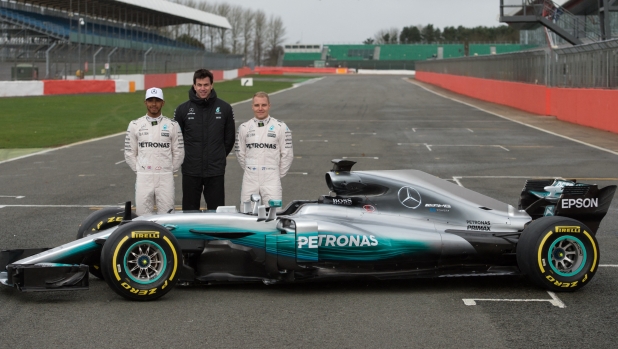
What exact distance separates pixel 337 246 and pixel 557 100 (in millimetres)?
27133

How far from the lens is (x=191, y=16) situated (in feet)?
300

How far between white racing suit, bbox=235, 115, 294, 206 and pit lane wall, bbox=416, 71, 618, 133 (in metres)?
18.9

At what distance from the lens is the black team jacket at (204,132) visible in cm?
833

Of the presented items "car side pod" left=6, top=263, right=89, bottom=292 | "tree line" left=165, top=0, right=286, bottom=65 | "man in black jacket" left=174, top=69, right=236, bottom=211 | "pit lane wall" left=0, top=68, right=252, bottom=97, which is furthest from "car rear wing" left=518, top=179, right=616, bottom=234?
"tree line" left=165, top=0, right=286, bottom=65

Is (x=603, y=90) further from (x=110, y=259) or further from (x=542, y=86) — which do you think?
(x=110, y=259)

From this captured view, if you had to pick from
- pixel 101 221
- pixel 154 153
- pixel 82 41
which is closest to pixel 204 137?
pixel 154 153

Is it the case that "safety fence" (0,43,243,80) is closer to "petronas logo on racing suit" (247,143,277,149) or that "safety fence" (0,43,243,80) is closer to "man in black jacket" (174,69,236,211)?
"man in black jacket" (174,69,236,211)

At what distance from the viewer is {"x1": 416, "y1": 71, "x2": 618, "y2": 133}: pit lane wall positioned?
84.5 ft

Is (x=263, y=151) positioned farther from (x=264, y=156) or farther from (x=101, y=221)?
(x=101, y=221)

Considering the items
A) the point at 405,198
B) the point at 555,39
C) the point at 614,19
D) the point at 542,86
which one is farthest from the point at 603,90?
the point at 555,39

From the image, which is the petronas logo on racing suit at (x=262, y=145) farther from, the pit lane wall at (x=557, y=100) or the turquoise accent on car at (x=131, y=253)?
the pit lane wall at (x=557, y=100)

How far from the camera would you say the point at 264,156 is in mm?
8180

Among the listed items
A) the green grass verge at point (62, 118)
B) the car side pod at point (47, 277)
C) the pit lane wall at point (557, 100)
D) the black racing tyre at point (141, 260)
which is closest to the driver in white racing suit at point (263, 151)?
the black racing tyre at point (141, 260)

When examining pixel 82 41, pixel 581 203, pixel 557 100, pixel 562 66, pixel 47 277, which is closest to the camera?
pixel 47 277
